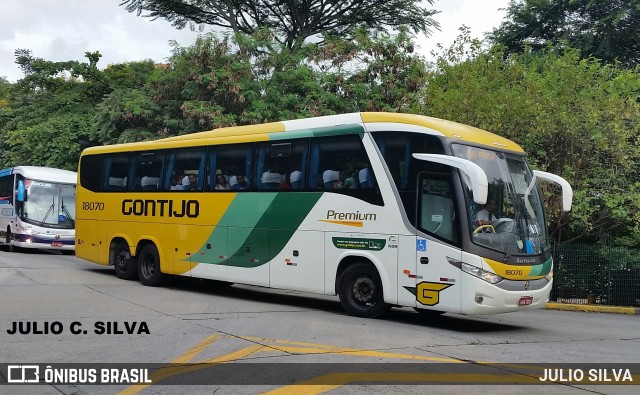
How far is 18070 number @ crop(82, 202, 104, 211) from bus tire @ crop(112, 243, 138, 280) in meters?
1.18

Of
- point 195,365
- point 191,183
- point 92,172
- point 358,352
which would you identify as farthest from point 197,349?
point 92,172

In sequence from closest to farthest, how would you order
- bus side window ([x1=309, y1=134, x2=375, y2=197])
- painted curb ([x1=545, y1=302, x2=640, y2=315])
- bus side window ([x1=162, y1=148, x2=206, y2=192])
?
bus side window ([x1=309, y1=134, x2=375, y2=197])
bus side window ([x1=162, y1=148, x2=206, y2=192])
painted curb ([x1=545, y1=302, x2=640, y2=315])

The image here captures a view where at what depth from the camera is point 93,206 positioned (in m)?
18.7

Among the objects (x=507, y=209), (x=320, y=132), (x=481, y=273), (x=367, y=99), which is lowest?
(x=481, y=273)

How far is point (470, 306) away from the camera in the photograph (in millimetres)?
11008

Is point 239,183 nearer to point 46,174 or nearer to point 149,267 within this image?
point 149,267

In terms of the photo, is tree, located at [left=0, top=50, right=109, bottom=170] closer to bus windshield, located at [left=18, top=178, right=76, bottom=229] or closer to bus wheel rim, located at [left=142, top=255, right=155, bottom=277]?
bus windshield, located at [left=18, top=178, right=76, bottom=229]

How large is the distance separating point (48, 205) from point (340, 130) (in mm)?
18322

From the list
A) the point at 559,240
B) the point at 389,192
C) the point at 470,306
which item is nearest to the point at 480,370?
the point at 470,306

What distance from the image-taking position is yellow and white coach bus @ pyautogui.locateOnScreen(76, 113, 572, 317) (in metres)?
11.2

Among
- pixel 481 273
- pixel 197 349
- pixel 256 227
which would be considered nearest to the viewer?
pixel 197 349

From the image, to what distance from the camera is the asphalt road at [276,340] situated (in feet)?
23.8

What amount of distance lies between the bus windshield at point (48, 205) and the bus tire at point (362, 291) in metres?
18.1

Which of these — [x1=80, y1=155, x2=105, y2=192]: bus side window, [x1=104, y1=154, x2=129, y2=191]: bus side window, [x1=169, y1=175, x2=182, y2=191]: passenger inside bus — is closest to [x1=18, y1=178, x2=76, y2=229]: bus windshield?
[x1=80, y1=155, x2=105, y2=192]: bus side window
